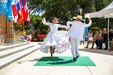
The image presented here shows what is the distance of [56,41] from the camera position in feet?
44.1

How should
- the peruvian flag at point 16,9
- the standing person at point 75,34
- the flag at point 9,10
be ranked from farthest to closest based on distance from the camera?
the peruvian flag at point 16,9 → the flag at point 9,10 → the standing person at point 75,34

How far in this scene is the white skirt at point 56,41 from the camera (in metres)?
13.3

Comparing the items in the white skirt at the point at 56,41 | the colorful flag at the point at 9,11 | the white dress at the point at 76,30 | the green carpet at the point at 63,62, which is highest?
the colorful flag at the point at 9,11

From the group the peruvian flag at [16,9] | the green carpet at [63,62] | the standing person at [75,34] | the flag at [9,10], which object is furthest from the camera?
the peruvian flag at [16,9]

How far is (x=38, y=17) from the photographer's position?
54.4 metres

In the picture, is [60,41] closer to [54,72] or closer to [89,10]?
[54,72]

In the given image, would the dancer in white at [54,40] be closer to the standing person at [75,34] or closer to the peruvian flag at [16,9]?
the standing person at [75,34]

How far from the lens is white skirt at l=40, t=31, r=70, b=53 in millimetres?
13320

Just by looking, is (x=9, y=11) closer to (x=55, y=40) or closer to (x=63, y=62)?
(x=55, y=40)

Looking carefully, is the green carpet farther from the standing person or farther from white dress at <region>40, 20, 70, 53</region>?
white dress at <region>40, 20, 70, 53</region>

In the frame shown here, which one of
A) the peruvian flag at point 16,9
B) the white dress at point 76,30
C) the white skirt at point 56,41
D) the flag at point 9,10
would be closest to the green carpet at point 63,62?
the white skirt at point 56,41

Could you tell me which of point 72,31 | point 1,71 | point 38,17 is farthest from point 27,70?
point 38,17

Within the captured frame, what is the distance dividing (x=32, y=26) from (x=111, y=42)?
119ft

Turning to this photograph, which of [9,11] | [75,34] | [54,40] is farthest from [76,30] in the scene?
[9,11]
